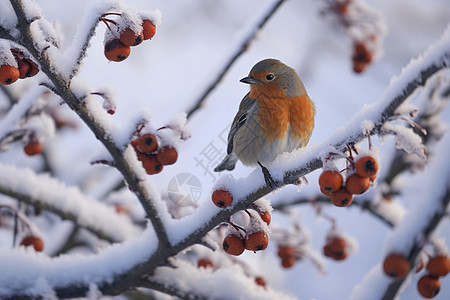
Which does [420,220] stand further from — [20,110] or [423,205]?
[20,110]

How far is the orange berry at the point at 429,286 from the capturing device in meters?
1.68

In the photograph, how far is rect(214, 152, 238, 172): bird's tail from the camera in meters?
2.60

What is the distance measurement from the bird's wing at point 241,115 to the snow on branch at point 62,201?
2.69 feet

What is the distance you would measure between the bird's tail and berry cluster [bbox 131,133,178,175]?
1051 millimetres

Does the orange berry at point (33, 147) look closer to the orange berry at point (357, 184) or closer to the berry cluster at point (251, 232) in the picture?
the berry cluster at point (251, 232)

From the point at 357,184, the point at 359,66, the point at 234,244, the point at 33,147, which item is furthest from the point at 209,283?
the point at 359,66

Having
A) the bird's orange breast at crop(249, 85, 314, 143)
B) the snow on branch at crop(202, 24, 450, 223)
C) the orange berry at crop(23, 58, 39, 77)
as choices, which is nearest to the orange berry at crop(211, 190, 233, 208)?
the snow on branch at crop(202, 24, 450, 223)

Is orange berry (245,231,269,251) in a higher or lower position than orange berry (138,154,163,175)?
higher

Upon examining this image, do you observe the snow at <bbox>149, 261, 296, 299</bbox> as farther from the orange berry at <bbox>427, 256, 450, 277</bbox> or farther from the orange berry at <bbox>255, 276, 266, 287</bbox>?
the orange berry at <bbox>427, 256, 450, 277</bbox>

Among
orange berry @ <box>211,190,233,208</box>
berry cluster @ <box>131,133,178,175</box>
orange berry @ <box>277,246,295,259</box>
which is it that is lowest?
orange berry @ <box>277,246,295,259</box>

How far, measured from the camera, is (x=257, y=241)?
4.64ft

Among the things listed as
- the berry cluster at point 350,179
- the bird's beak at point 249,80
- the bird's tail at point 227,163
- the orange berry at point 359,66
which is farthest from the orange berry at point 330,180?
the orange berry at point 359,66

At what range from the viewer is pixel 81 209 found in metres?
2.35
